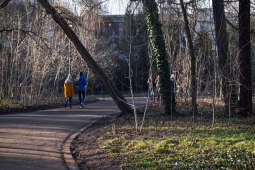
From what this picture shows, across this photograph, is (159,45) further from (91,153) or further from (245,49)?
(91,153)

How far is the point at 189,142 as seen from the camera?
6656 mm

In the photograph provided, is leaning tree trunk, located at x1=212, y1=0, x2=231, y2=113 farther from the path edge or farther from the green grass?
the path edge

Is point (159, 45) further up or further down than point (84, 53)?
further up

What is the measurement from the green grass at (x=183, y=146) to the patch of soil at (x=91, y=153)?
177mm

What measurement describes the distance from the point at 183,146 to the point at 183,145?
8cm

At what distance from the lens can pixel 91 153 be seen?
20.3 feet

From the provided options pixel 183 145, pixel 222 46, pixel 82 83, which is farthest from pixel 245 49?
pixel 82 83

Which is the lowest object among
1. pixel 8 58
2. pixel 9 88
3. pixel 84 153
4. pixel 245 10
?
pixel 84 153

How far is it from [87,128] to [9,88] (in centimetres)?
741

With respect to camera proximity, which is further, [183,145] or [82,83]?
[82,83]

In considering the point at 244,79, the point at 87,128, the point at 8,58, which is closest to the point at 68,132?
the point at 87,128

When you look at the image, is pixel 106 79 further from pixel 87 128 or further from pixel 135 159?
pixel 135 159

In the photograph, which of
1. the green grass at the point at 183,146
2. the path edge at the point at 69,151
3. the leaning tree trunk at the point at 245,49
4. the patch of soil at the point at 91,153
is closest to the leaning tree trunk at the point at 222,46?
the leaning tree trunk at the point at 245,49

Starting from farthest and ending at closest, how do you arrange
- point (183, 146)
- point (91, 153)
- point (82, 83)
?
point (82, 83), point (183, 146), point (91, 153)
